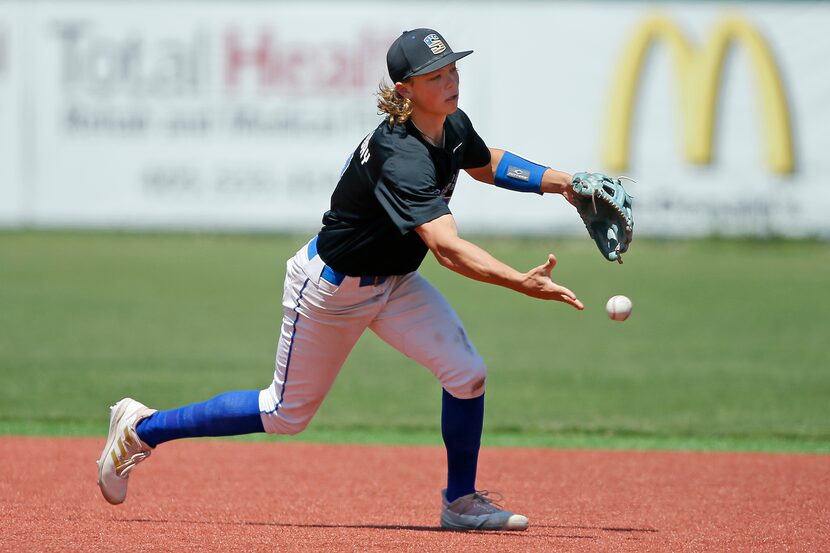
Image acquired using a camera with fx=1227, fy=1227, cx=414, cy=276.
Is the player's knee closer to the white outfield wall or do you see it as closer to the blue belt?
the blue belt

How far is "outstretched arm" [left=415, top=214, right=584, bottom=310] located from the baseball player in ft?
0.25

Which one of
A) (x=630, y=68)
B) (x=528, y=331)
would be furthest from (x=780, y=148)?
(x=528, y=331)

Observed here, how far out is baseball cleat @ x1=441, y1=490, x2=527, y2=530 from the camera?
193 inches

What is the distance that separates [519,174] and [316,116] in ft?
42.8

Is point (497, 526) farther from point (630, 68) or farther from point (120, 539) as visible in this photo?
point (630, 68)

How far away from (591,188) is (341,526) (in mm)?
1688

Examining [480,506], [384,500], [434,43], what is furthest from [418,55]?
[384,500]

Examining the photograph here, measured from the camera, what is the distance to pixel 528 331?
11.9 m

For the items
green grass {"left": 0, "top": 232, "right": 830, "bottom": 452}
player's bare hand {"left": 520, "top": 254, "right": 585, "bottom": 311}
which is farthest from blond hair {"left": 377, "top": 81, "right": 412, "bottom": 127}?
green grass {"left": 0, "top": 232, "right": 830, "bottom": 452}

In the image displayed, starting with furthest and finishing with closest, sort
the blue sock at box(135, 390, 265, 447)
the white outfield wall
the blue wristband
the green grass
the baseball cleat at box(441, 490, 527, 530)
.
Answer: the white outfield wall < the green grass < the blue wristband < the blue sock at box(135, 390, 265, 447) < the baseball cleat at box(441, 490, 527, 530)

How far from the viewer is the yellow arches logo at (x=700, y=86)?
17734mm

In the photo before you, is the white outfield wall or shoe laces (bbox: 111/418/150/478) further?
the white outfield wall

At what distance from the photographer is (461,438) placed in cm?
500

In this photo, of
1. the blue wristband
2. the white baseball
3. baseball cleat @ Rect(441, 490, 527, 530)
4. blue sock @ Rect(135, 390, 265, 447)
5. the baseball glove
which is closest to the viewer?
the white baseball
